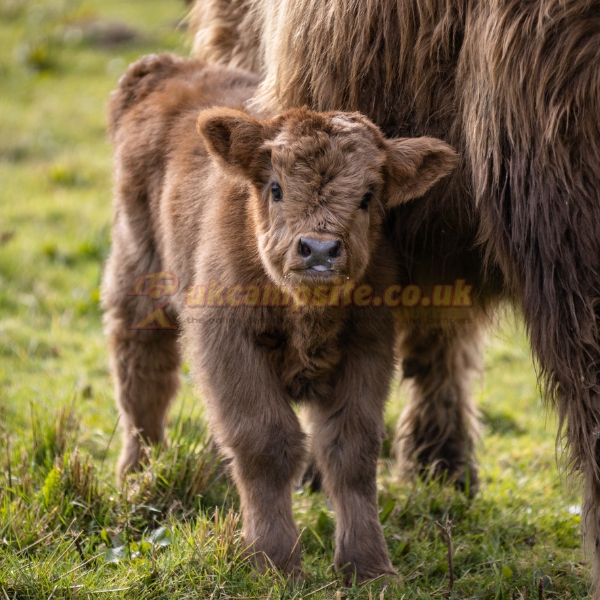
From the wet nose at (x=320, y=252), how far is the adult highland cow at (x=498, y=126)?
52cm

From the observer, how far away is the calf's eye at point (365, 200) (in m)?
3.36

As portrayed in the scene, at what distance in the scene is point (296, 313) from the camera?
3459 mm

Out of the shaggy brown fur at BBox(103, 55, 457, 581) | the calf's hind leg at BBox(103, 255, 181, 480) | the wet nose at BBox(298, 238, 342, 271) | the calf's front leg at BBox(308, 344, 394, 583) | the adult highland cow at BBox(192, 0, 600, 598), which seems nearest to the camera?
the adult highland cow at BBox(192, 0, 600, 598)

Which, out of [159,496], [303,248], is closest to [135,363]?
[159,496]

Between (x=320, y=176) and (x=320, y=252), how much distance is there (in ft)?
0.95

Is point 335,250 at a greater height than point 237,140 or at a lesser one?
lesser

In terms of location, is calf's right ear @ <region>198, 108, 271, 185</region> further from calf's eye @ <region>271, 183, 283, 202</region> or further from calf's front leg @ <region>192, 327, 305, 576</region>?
calf's front leg @ <region>192, 327, 305, 576</region>

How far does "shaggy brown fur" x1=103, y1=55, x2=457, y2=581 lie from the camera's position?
10.7 feet

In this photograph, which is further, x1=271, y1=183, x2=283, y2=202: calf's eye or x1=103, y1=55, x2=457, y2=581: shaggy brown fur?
x1=271, y1=183, x2=283, y2=202: calf's eye

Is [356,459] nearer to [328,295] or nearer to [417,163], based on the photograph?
[328,295]

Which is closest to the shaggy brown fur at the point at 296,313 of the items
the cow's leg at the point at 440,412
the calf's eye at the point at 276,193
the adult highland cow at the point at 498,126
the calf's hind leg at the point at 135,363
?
the calf's eye at the point at 276,193

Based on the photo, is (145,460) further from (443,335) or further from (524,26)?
(524,26)

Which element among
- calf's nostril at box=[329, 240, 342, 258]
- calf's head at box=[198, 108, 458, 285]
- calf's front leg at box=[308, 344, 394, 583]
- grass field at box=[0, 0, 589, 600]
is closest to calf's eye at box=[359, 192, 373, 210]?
calf's head at box=[198, 108, 458, 285]

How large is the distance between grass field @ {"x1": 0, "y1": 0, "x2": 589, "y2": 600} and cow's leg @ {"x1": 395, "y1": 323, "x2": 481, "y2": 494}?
209mm
